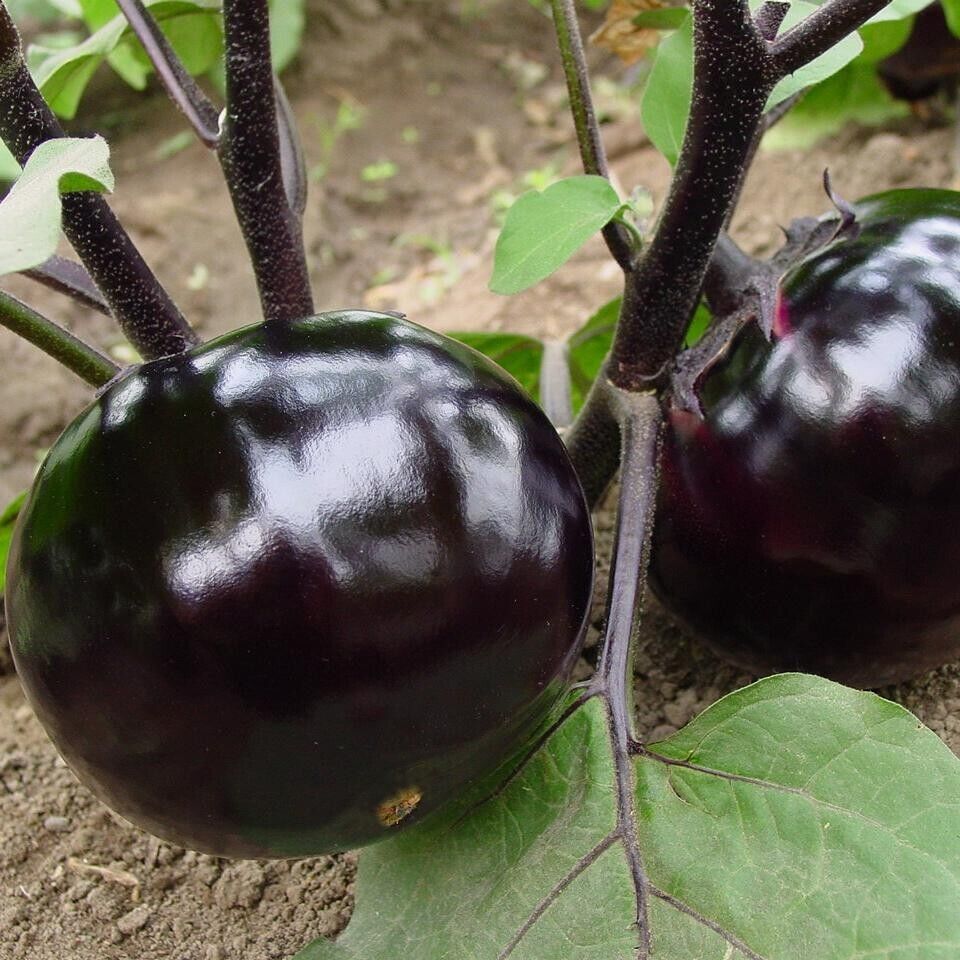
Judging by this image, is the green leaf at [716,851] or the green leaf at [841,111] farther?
the green leaf at [841,111]

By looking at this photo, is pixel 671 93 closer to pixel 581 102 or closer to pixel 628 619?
pixel 581 102

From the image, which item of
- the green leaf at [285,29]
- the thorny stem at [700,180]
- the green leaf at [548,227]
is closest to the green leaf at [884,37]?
the thorny stem at [700,180]

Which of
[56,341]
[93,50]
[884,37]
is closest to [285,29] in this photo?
[884,37]

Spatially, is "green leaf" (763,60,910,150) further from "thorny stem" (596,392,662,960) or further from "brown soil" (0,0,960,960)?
"thorny stem" (596,392,662,960)

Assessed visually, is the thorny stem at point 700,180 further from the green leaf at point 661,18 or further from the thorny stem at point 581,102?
the green leaf at point 661,18

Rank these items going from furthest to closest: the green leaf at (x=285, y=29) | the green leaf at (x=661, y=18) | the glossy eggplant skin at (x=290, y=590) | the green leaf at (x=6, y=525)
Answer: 1. the green leaf at (x=285, y=29)
2. the green leaf at (x=661, y=18)
3. the green leaf at (x=6, y=525)
4. the glossy eggplant skin at (x=290, y=590)

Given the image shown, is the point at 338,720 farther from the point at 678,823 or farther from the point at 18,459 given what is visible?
the point at 18,459
